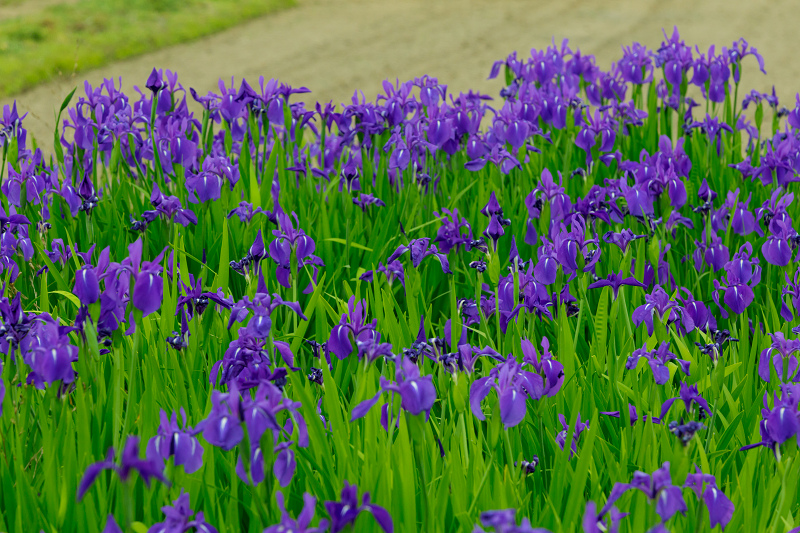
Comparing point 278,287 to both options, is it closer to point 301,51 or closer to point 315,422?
point 315,422

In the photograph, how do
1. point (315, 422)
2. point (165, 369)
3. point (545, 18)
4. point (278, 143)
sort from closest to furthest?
point (315, 422) < point (165, 369) < point (278, 143) < point (545, 18)

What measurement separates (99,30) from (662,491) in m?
11.2

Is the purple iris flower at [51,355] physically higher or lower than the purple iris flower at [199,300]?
higher

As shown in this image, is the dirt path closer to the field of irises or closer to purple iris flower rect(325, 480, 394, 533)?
the field of irises

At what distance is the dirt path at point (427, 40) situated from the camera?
9.89 metres

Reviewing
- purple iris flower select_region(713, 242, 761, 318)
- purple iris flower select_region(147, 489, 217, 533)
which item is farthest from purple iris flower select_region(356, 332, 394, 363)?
purple iris flower select_region(713, 242, 761, 318)

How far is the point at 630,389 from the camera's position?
2420 millimetres

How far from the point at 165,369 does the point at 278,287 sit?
76 centimetres

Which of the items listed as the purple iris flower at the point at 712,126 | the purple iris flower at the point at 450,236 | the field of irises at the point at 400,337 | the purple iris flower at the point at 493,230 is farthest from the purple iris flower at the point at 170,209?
the purple iris flower at the point at 712,126

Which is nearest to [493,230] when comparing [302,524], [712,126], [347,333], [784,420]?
[347,333]

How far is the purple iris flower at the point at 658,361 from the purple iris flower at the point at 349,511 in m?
0.95

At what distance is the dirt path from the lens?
989 centimetres

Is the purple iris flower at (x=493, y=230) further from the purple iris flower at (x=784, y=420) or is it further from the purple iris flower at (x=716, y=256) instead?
the purple iris flower at (x=784, y=420)

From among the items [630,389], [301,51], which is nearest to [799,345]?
[630,389]
